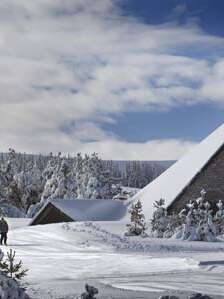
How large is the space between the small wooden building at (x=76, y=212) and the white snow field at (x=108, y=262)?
4782mm

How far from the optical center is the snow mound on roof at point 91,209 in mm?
36812

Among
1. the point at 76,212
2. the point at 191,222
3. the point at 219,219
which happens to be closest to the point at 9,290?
the point at 191,222

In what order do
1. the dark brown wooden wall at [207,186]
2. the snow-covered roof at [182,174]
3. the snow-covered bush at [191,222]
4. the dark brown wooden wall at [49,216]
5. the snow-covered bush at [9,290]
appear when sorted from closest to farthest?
the snow-covered bush at [9,290] → the snow-covered bush at [191,222] → the dark brown wooden wall at [207,186] → the snow-covered roof at [182,174] → the dark brown wooden wall at [49,216]

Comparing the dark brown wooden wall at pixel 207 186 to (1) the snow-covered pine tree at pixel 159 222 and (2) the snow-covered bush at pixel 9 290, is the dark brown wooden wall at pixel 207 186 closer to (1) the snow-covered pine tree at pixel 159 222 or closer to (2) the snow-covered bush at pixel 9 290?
(1) the snow-covered pine tree at pixel 159 222

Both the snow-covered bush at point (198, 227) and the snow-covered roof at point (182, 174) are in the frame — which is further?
the snow-covered roof at point (182, 174)

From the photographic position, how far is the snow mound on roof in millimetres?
36812

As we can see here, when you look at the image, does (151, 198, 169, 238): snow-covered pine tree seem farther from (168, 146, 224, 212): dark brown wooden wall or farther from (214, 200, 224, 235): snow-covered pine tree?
(214, 200, 224, 235): snow-covered pine tree

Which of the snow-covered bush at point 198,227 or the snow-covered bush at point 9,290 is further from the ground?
the snow-covered bush at point 198,227

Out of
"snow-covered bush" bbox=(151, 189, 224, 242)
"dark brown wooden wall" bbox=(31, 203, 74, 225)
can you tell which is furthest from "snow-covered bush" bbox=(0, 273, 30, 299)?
"dark brown wooden wall" bbox=(31, 203, 74, 225)

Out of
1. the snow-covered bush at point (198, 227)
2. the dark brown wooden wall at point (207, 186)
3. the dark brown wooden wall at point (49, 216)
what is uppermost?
the dark brown wooden wall at point (207, 186)

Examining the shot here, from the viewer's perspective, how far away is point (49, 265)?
1984 centimetres

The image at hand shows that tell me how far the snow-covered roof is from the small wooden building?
6.42 feet

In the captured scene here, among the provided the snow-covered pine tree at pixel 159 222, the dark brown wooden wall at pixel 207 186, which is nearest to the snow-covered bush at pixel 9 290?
the snow-covered pine tree at pixel 159 222

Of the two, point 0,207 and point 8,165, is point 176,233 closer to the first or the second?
point 0,207
